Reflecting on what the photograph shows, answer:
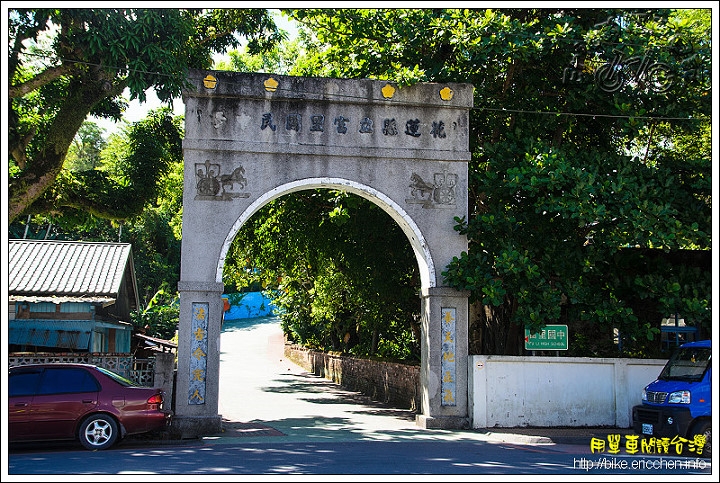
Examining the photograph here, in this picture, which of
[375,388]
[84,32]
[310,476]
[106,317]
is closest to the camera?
[310,476]

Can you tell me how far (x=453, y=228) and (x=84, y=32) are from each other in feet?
25.4

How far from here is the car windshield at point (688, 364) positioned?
11609 millimetres

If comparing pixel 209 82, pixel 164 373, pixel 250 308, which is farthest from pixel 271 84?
pixel 250 308

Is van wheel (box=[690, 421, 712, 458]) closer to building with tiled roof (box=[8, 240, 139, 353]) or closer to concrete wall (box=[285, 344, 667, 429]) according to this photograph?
concrete wall (box=[285, 344, 667, 429])

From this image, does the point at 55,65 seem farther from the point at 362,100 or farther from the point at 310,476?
the point at 310,476

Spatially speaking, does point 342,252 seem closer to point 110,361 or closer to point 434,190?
point 434,190

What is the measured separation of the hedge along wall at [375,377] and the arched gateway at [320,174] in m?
3.21

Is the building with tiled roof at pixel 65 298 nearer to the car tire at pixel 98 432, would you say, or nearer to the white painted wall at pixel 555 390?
the car tire at pixel 98 432

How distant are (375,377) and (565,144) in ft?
31.3

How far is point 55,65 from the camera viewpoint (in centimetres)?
1330

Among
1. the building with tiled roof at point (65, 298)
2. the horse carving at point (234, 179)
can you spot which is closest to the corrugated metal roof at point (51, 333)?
the building with tiled roof at point (65, 298)

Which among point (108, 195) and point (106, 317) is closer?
point (108, 195)

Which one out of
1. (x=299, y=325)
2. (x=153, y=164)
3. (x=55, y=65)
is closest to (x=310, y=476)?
(x=55, y=65)

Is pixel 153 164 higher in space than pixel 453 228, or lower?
higher
